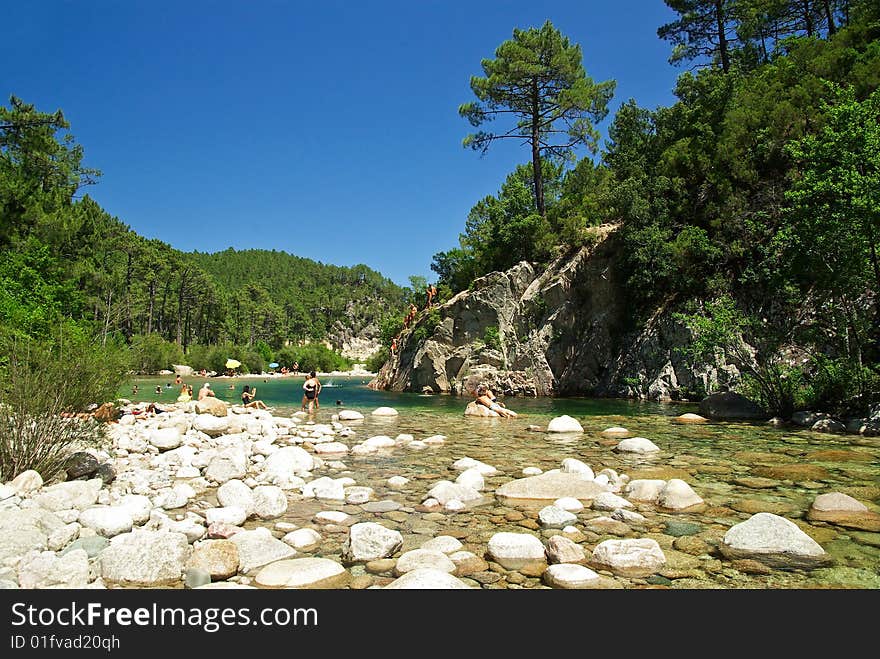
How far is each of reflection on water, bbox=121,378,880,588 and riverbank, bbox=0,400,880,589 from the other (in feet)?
0.14

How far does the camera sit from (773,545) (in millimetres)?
5320

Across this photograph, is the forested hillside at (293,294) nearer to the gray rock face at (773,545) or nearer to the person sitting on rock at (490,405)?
the person sitting on rock at (490,405)

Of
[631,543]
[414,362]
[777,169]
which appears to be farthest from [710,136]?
[631,543]

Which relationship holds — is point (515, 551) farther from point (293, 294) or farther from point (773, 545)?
point (293, 294)

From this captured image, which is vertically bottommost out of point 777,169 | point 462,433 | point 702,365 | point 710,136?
point 462,433

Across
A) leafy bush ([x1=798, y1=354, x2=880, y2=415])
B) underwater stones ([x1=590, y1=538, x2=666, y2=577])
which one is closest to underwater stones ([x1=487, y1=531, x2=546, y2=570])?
underwater stones ([x1=590, y1=538, x2=666, y2=577])

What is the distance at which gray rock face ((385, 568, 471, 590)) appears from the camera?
4.27m

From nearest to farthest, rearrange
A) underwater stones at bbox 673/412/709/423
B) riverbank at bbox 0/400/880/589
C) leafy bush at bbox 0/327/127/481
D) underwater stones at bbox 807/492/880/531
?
riverbank at bbox 0/400/880/589 → underwater stones at bbox 807/492/880/531 → leafy bush at bbox 0/327/127/481 → underwater stones at bbox 673/412/709/423

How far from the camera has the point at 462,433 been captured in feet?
52.2

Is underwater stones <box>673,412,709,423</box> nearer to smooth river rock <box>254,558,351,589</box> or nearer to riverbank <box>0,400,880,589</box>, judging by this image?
riverbank <box>0,400,880,589</box>

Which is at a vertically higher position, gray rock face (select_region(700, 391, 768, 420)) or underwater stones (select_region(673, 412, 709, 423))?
gray rock face (select_region(700, 391, 768, 420))
